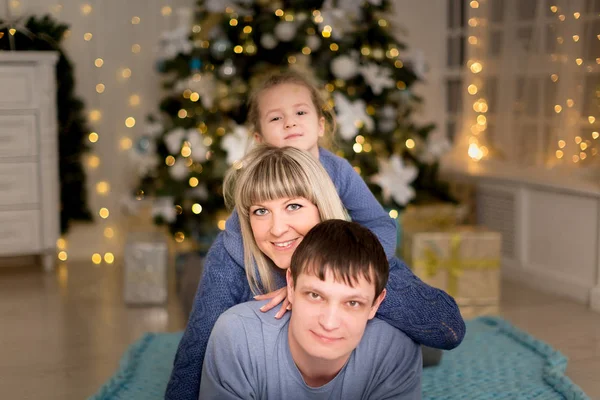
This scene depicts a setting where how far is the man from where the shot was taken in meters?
1.64

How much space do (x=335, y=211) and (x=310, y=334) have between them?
1.22 feet

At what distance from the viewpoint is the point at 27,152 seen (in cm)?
426

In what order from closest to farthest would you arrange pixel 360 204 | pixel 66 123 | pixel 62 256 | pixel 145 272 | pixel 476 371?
pixel 360 204
pixel 476 371
pixel 145 272
pixel 66 123
pixel 62 256

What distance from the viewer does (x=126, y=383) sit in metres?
2.67

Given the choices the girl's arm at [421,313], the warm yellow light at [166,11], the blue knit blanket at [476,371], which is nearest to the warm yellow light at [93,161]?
the warm yellow light at [166,11]

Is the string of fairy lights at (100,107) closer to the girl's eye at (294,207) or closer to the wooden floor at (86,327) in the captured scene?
the wooden floor at (86,327)

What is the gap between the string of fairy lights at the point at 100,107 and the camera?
4699mm

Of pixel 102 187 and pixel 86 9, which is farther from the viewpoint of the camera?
pixel 102 187

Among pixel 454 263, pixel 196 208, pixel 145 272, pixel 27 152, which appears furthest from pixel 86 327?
pixel 454 263

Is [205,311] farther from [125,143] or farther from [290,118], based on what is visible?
[125,143]

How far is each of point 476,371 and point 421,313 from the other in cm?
100

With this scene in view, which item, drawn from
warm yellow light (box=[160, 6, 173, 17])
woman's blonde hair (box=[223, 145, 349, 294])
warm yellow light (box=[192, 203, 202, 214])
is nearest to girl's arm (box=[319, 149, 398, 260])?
woman's blonde hair (box=[223, 145, 349, 294])

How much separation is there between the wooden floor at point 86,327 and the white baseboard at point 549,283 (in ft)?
0.17

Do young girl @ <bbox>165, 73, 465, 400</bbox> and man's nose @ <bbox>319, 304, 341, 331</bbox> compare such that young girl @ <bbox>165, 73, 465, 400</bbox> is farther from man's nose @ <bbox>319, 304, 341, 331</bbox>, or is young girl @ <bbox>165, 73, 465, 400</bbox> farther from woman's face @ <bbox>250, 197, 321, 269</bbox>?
man's nose @ <bbox>319, 304, 341, 331</bbox>
